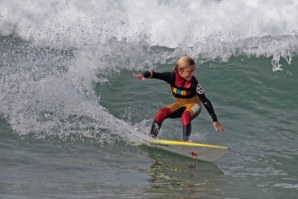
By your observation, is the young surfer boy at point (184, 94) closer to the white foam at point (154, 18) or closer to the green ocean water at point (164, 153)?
the green ocean water at point (164, 153)

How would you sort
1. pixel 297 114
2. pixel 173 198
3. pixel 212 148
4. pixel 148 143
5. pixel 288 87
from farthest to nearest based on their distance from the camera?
pixel 288 87 < pixel 297 114 < pixel 148 143 < pixel 212 148 < pixel 173 198

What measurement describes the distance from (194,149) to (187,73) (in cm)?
91

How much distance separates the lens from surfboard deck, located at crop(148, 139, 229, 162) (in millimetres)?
6648

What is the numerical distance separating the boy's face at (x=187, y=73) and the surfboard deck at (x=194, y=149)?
791mm

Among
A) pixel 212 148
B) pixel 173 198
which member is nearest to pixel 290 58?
pixel 212 148

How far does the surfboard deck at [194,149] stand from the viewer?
6648mm

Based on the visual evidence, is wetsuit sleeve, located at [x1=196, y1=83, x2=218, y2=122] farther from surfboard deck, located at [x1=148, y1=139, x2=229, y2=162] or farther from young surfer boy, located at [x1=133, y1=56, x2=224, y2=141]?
surfboard deck, located at [x1=148, y1=139, x2=229, y2=162]

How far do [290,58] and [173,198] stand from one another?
24.4 ft

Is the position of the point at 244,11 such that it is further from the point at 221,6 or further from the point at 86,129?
the point at 86,129

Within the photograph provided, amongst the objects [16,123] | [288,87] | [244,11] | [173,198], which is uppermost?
[244,11]

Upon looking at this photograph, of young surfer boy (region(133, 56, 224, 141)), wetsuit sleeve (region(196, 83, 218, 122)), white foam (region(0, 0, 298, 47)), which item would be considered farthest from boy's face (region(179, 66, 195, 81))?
white foam (region(0, 0, 298, 47))

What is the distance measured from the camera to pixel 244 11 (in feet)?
57.6

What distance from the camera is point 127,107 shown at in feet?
30.9

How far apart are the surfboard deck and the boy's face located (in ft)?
2.60
